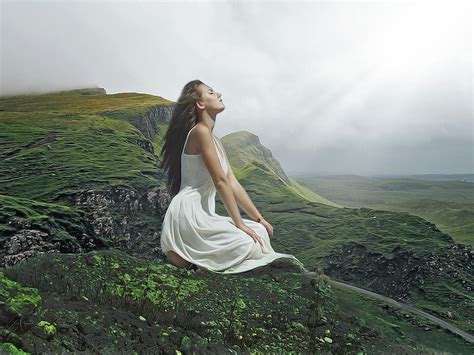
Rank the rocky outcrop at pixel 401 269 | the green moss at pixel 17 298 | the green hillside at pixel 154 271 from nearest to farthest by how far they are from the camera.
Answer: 1. the green moss at pixel 17 298
2. the green hillside at pixel 154 271
3. the rocky outcrop at pixel 401 269

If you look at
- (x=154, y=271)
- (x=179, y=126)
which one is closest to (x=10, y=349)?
(x=154, y=271)

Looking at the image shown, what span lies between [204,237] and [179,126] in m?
1.96

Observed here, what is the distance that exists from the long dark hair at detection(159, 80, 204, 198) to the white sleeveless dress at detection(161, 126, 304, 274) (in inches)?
13.9

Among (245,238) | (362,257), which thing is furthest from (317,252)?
(245,238)

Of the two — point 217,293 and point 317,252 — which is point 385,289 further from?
point 217,293

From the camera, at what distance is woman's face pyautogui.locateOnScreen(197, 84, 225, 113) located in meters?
6.73

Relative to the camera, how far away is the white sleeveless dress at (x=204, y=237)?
6141 millimetres

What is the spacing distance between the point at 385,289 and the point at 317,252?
2688mm

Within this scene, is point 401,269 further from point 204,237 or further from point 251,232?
point 204,237

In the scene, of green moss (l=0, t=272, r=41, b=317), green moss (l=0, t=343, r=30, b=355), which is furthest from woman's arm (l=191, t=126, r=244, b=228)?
green moss (l=0, t=343, r=30, b=355)

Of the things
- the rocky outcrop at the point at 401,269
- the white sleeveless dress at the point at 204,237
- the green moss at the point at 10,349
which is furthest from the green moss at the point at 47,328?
the rocky outcrop at the point at 401,269

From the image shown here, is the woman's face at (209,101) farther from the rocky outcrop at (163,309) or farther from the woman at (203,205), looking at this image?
the rocky outcrop at (163,309)

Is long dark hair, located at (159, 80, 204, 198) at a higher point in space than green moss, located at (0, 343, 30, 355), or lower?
higher

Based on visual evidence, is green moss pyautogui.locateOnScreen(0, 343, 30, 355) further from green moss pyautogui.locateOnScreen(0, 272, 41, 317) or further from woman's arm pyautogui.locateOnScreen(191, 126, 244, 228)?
woman's arm pyautogui.locateOnScreen(191, 126, 244, 228)
